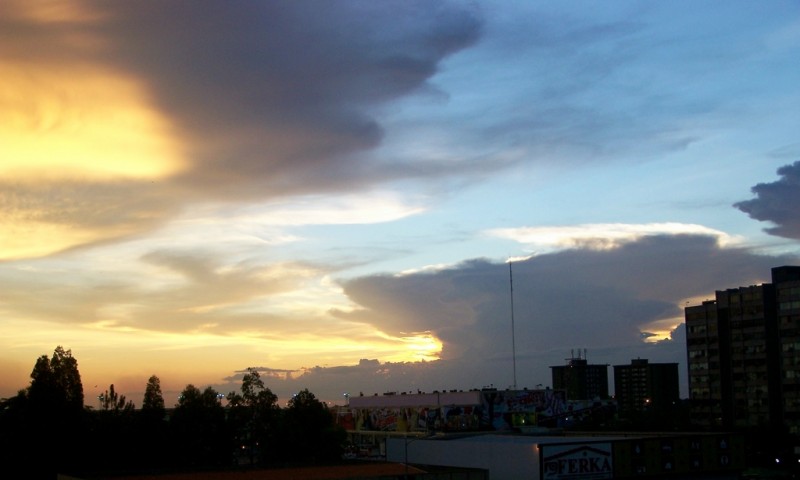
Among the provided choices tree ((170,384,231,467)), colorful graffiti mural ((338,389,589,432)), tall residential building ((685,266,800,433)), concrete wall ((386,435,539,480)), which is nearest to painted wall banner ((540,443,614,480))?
concrete wall ((386,435,539,480))

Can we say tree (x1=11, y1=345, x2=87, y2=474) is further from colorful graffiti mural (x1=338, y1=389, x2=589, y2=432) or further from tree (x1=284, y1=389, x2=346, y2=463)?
colorful graffiti mural (x1=338, y1=389, x2=589, y2=432)

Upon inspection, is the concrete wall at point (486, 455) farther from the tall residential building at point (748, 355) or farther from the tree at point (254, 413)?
the tall residential building at point (748, 355)

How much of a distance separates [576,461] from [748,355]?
110 metres

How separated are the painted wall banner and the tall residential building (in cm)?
9463

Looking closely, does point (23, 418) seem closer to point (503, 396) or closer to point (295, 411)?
point (295, 411)

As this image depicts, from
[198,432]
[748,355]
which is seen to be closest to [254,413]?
[198,432]

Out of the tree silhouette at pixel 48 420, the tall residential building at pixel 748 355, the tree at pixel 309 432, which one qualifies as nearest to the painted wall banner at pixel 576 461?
the tree at pixel 309 432

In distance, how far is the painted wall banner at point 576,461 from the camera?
3433 inches

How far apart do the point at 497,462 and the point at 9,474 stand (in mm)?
53963

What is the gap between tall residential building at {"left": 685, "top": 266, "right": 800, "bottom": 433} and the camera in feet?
575

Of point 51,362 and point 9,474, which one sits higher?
point 51,362

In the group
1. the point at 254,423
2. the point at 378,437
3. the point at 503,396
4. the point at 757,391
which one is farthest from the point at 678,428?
the point at 254,423

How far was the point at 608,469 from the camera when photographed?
89.8 m

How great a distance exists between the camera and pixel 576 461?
88.2 meters
